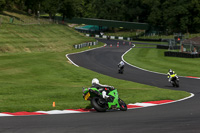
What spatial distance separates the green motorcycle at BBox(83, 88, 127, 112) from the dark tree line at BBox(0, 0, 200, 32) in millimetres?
82076

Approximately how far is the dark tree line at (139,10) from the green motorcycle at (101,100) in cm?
8208

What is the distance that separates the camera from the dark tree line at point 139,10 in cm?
12100

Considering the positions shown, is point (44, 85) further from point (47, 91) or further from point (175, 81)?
point (175, 81)

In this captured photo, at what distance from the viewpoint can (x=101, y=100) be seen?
15250mm

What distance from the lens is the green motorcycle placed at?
15062mm

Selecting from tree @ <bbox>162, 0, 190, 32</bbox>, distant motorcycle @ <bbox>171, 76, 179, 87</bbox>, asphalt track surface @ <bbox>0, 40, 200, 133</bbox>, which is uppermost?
tree @ <bbox>162, 0, 190, 32</bbox>

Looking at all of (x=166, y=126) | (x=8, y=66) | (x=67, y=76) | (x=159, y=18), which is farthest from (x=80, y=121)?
(x=159, y=18)

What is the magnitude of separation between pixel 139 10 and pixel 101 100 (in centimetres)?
14749

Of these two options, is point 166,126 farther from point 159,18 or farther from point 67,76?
point 159,18

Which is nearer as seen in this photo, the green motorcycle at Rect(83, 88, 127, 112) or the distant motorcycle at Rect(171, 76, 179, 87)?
the green motorcycle at Rect(83, 88, 127, 112)

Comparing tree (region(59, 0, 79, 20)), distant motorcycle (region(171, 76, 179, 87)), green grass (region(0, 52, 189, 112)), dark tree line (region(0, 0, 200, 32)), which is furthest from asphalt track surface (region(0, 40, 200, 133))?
tree (region(59, 0, 79, 20))

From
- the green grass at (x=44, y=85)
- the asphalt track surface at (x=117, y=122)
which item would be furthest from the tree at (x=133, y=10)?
the asphalt track surface at (x=117, y=122)

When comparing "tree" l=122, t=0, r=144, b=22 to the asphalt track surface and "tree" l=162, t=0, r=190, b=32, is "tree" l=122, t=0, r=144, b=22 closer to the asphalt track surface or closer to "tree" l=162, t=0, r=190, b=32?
"tree" l=162, t=0, r=190, b=32

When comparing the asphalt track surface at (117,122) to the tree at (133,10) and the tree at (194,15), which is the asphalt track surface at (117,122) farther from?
the tree at (133,10)
